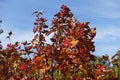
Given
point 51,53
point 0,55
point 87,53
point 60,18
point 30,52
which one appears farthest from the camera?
point 30,52

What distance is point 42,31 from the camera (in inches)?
394

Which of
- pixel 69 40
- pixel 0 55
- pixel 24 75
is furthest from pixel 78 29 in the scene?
pixel 24 75

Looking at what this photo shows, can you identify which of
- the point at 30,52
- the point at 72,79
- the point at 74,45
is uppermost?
the point at 30,52

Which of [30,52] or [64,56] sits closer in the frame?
[64,56]

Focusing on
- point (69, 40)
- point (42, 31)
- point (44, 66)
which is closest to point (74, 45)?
point (69, 40)

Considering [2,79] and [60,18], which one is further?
[60,18]

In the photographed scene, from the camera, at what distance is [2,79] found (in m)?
8.18

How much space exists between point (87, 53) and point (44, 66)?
2.80 feet

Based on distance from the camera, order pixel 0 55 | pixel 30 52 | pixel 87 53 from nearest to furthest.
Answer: pixel 87 53 → pixel 0 55 → pixel 30 52

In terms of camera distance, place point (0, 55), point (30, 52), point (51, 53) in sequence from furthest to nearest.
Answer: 1. point (30, 52)
2. point (0, 55)
3. point (51, 53)

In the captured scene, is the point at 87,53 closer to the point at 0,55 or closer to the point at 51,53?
the point at 51,53

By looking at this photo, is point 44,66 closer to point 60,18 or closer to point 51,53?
point 51,53

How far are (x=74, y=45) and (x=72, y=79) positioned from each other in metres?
0.73

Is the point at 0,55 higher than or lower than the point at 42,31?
lower
